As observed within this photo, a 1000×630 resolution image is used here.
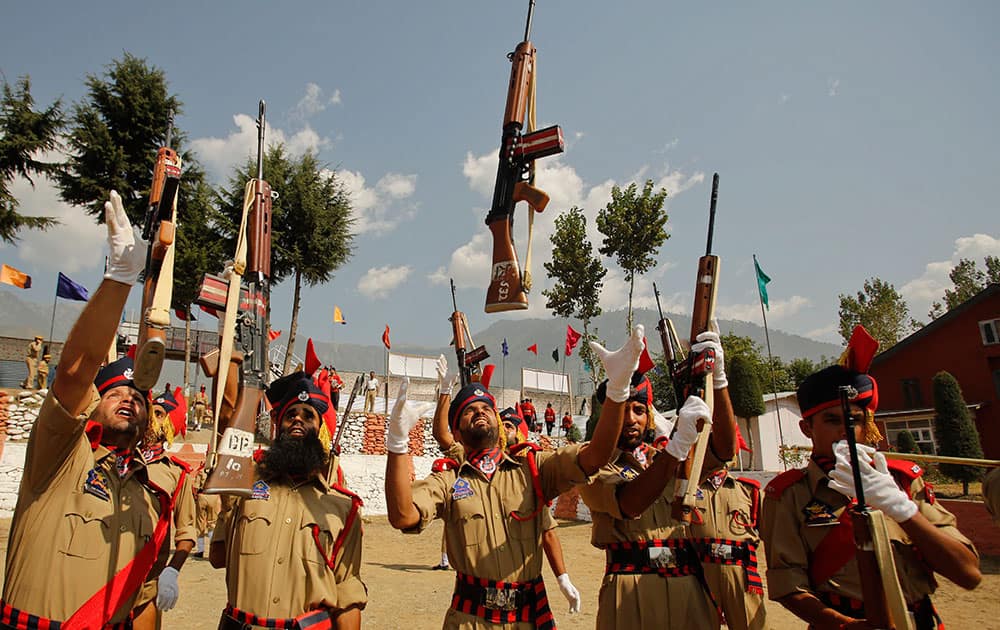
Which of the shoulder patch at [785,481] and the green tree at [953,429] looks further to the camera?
the green tree at [953,429]

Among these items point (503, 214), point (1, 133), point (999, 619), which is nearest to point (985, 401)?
point (999, 619)

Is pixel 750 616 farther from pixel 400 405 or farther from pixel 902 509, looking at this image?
pixel 400 405

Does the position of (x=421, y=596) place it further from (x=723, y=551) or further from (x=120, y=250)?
(x=120, y=250)

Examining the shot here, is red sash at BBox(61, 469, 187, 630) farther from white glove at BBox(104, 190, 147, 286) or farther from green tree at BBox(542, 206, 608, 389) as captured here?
green tree at BBox(542, 206, 608, 389)

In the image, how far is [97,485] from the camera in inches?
119

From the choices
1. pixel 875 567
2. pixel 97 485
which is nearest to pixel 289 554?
pixel 97 485

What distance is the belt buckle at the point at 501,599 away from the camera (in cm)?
315

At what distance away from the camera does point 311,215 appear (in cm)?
2389

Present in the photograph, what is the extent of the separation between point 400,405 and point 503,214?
2.23m

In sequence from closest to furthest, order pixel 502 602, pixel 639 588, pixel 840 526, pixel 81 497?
pixel 840 526, pixel 81 497, pixel 502 602, pixel 639 588

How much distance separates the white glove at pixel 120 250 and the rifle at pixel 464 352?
458cm

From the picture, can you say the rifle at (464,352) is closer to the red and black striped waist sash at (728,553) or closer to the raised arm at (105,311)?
the red and black striped waist sash at (728,553)

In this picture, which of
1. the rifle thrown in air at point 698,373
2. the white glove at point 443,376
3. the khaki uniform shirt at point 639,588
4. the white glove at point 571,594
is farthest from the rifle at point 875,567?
the white glove at point 443,376

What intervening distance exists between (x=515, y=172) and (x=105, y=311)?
135 inches
